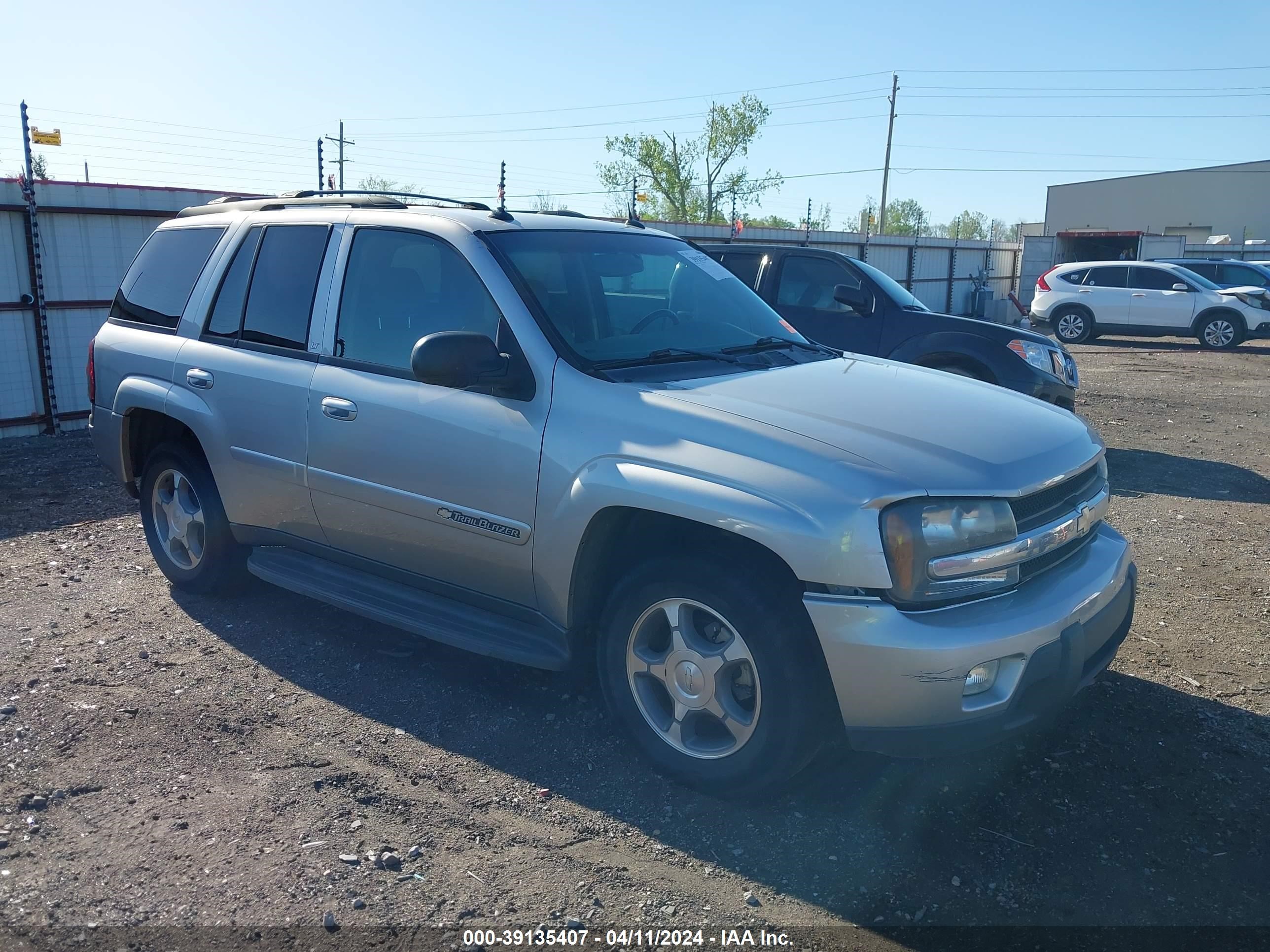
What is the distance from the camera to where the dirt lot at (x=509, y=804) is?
2910mm

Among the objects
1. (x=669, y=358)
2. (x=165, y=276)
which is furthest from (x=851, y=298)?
(x=165, y=276)

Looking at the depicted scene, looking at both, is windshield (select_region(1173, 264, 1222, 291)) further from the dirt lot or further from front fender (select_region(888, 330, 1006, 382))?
the dirt lot

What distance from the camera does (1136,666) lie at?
4.55 metres

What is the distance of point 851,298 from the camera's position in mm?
8234

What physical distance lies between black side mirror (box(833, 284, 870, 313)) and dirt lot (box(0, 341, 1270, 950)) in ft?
11.9

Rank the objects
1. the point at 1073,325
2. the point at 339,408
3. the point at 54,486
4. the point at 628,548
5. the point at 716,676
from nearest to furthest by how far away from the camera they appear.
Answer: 1. the point at 716,676
2. the point at 628,548
3. the point at 339,408
4. the point at 54,486
5. the point at 1073,325

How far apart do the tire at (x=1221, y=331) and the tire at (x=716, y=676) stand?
2098 cm

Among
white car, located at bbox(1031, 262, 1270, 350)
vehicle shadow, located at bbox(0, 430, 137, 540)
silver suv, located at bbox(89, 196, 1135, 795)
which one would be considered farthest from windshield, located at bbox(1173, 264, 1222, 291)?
vehicle shadow, located at bbox(0, 430, 137, 540)

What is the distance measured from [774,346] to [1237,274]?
2294cm

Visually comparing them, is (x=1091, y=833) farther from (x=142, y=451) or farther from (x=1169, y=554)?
(x=142, y=451)

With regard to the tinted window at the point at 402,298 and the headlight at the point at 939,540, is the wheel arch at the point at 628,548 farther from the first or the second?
the tinted window at the point at 402,298

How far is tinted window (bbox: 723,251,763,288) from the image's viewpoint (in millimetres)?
9281

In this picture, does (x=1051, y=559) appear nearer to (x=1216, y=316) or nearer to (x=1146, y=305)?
(x=1216, y=316)

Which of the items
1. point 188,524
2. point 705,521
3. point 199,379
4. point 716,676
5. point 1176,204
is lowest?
point 188,524
